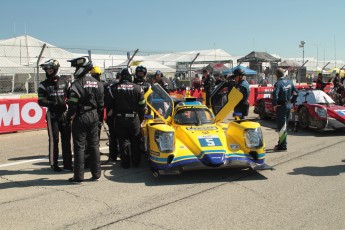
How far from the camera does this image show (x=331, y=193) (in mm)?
5238

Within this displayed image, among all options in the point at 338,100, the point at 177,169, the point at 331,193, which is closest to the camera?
the point at 331,193

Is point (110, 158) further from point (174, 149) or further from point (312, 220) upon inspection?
point (312, 220)

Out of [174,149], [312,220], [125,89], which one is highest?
[125,89]

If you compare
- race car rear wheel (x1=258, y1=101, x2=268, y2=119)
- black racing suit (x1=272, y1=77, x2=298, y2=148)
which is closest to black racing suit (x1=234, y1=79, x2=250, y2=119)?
black racing suit (x1=272, y1=77, x2=298, y2=148)

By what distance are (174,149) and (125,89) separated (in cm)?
152

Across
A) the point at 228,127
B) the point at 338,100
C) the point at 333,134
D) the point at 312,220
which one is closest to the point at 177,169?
the point at 228,127

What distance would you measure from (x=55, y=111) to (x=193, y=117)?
247 cm

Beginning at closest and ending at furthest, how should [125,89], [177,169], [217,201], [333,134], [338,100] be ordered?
[217,201] → [177,169] → [125,89] → [333,134] → [338,100]

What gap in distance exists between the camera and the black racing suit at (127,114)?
22.2 feet

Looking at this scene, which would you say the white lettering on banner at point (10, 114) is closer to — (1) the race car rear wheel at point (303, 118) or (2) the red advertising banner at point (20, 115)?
(2) the red advertising banner at point (20, 115)

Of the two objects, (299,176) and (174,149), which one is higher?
(174,149)

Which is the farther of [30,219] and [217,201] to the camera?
[217,201]

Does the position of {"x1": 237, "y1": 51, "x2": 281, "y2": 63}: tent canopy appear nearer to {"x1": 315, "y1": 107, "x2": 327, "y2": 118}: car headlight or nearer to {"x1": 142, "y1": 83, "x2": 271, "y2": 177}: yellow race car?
{"x1": 315, "y1": 107, "x2": 327, "y2": 118}: car headlight

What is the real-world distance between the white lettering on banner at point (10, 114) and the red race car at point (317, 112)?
8.03m
